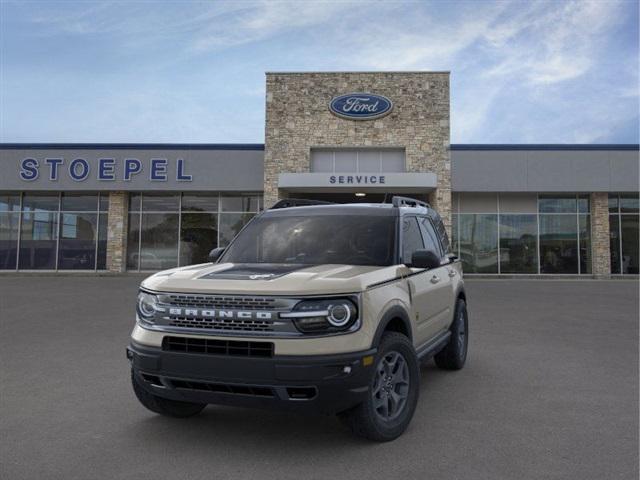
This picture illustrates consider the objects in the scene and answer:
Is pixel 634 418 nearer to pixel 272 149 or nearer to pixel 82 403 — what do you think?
pixel 82 403

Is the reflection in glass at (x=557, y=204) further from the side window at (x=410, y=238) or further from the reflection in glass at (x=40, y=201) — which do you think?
the reflection in glass at (x=40, y=201)

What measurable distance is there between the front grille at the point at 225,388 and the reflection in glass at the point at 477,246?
2147cm

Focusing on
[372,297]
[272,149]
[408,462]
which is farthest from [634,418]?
[272,149]

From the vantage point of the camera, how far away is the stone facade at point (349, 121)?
Result: 887 inches

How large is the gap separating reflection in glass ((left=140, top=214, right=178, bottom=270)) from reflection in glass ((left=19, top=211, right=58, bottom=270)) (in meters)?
4.30

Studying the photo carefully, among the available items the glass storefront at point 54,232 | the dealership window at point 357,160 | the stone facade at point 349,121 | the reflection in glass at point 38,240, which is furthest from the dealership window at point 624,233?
the reflection in glass at point 38,240

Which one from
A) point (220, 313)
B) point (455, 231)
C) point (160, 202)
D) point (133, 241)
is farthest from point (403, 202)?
point (133, 241)


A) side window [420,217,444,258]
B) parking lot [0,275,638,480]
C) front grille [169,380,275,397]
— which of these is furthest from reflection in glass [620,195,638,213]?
front grille [169,380,275,397]

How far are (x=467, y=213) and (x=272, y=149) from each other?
31.0 ft

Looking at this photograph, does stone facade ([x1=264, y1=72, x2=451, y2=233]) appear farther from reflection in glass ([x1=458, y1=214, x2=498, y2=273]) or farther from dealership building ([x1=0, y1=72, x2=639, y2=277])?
reflection in glass ([x1=458, y1=214, x2=498, y2=273])

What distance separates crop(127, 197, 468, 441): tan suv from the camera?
136 inches

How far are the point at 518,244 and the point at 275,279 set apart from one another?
72.9ft

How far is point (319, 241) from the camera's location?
4.81 meters

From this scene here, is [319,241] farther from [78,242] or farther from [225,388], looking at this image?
[78,242]
